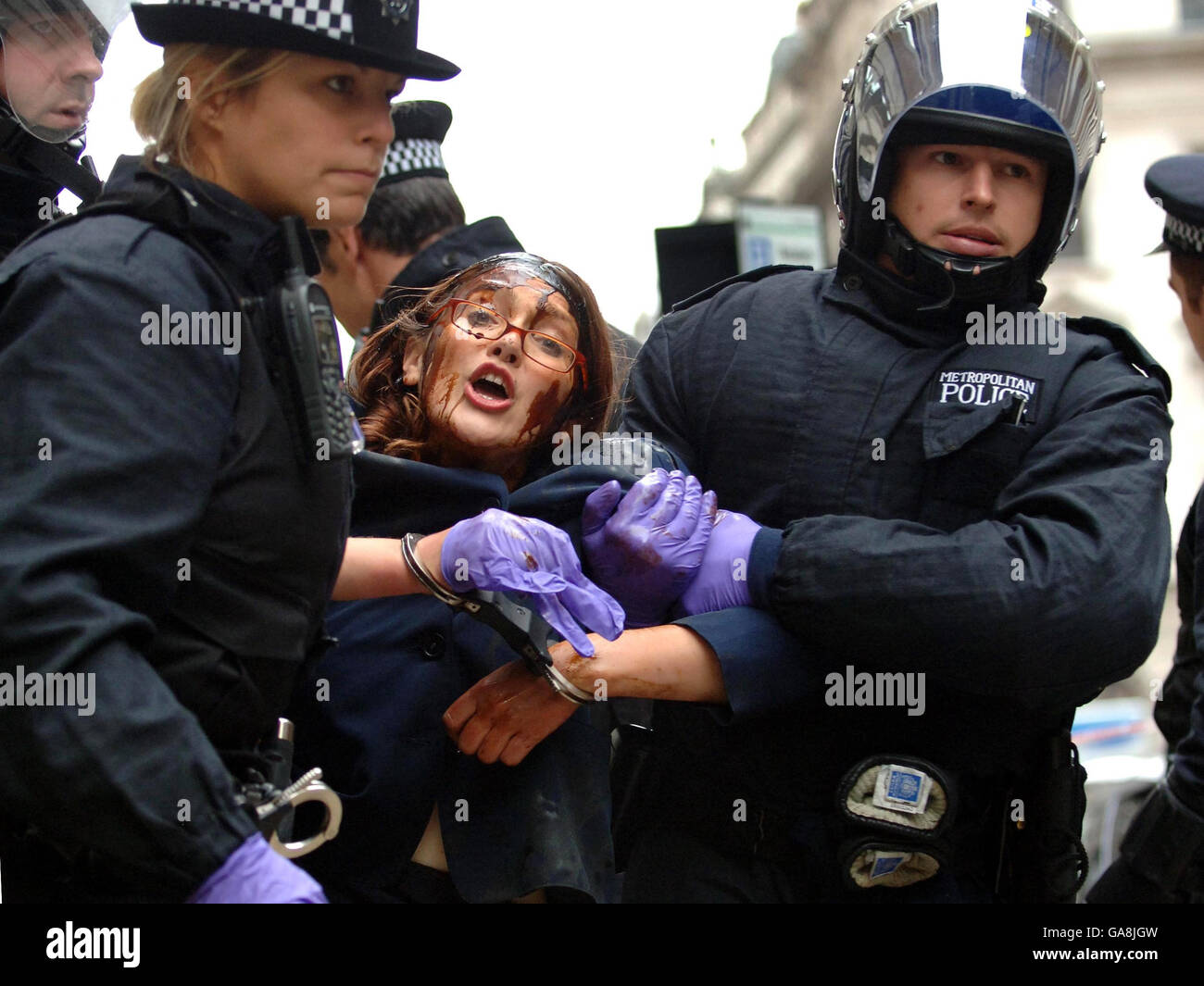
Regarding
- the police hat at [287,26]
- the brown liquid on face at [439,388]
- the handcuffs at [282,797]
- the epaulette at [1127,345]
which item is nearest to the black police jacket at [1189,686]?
the epaulette at [1127,345]

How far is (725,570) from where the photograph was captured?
2.81 metres

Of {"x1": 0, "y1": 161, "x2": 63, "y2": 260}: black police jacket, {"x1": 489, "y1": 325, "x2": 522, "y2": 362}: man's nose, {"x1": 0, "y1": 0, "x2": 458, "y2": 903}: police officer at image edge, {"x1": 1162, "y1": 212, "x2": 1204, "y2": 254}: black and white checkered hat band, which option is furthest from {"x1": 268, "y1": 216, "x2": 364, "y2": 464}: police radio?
{"x1": 1162, "y1": 212, "x2": 1204, "y2": 254}: black and white checkered hat band

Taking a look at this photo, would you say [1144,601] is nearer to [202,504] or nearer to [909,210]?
[909,210]

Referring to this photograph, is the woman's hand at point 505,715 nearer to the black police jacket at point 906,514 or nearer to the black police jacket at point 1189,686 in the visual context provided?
the black police jacket at point 906,514

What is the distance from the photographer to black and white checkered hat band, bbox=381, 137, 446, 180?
4590mm

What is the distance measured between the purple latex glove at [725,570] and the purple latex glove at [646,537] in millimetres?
20

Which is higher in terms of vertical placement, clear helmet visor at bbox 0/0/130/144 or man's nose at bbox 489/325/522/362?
clear helmet visor at bbox 0/0/130/144

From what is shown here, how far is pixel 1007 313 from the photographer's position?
3.10 metres

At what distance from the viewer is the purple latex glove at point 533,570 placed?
2402 millimetres

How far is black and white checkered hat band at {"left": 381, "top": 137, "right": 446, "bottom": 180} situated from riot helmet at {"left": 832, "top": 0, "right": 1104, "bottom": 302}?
1.63 metres

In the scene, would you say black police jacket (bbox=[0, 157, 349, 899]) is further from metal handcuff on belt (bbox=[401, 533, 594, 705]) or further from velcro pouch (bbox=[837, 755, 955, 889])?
velcro pouch (bbox=[837, 755, 955, 889])

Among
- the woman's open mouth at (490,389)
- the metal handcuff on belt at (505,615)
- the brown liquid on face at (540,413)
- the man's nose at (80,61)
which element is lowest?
the metal handcuff on belt at (505,615)

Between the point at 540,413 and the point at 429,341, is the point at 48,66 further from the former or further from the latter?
the point at 540,413

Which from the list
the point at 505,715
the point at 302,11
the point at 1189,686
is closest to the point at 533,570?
Result: the point at 505,715
